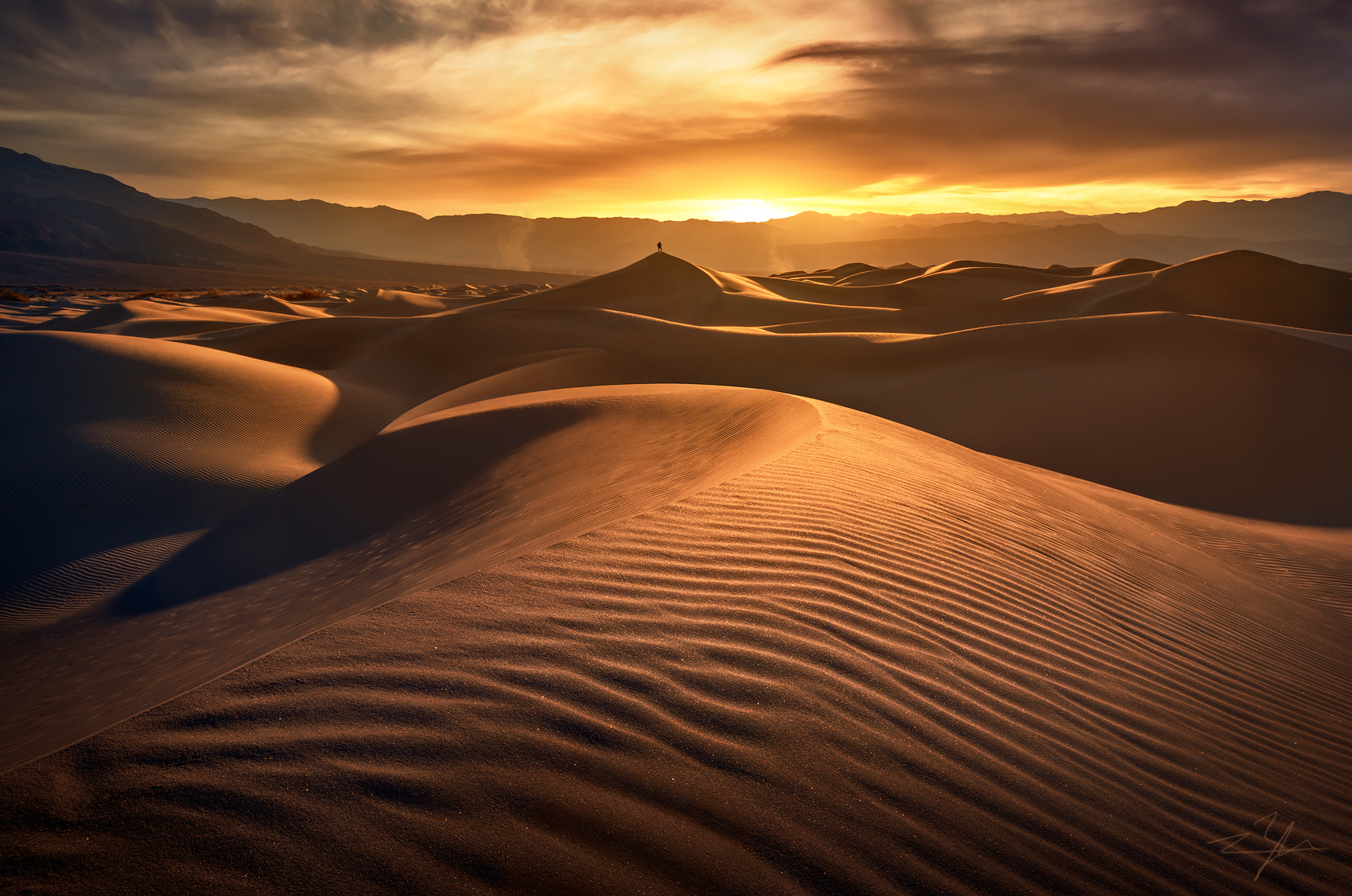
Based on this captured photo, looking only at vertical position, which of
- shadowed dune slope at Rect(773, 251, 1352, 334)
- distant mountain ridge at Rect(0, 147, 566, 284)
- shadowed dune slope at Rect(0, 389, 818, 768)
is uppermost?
distant mountain ridge at Rect(0, 147, 566, 284)

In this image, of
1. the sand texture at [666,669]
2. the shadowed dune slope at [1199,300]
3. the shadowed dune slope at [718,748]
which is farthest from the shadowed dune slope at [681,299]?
the shadowed dune slope at [718,748]

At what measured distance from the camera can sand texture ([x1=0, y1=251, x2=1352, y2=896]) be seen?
1.79 meters

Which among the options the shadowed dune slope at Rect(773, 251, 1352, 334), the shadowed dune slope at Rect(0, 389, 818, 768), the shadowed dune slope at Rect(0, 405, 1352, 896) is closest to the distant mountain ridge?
the shadowed dune slope at Rect(773, 251, 1352, 334)

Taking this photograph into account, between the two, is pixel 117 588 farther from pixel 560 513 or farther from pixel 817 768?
pixel 817 768

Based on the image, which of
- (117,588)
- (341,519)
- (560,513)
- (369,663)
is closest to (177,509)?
(117,588)

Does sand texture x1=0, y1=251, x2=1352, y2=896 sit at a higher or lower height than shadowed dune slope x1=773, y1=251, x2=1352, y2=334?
lower

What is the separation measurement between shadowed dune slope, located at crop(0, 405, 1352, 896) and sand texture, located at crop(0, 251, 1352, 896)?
0.5 inches

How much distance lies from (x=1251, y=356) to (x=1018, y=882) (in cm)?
1511

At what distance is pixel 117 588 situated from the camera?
7305 millimetres
